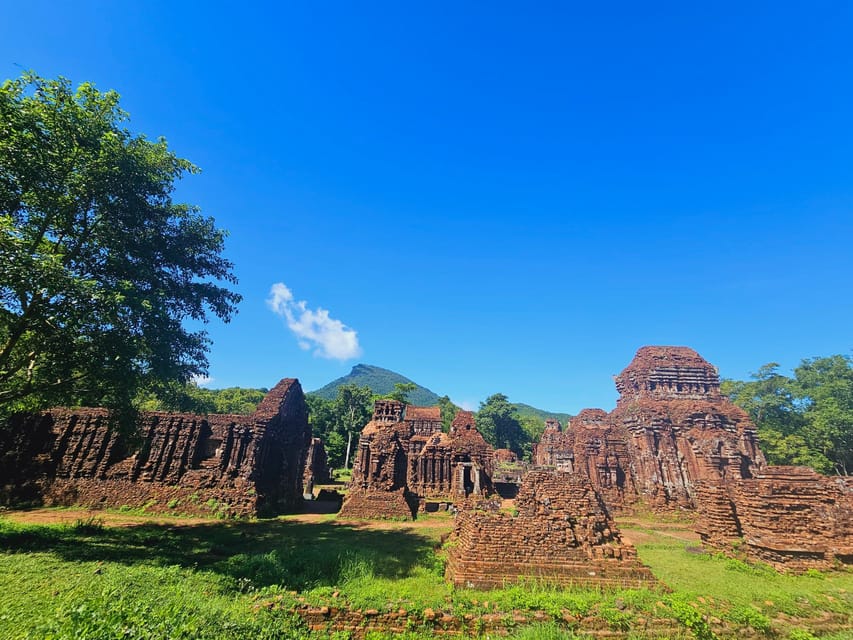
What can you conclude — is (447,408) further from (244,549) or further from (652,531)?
(244,549)

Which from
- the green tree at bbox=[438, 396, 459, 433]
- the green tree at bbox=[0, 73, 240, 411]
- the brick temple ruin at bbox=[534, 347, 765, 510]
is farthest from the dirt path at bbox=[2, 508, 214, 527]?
the green tree at bbox=[438, 396, 459, 433]

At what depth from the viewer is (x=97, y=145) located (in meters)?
11.2

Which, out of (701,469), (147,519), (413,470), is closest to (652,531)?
(701,469)

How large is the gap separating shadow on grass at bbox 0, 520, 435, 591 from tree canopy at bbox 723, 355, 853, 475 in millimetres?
43081

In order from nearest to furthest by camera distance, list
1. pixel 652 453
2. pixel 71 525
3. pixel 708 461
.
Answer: pixel 71 525
pixel 708 461
pixel 652 453

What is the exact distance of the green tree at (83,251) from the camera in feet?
30.7

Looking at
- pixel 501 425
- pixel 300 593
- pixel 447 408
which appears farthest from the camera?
pixel 447 408

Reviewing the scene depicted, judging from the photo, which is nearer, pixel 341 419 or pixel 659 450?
pixel 659 450

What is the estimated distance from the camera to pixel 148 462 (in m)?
19.3

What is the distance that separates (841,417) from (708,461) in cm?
2314

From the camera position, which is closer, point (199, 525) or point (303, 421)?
point (199, 525)

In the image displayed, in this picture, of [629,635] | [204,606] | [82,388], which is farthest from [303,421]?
[629,635]

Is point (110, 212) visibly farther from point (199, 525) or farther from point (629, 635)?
point (629, 635)

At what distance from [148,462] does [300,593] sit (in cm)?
1696
